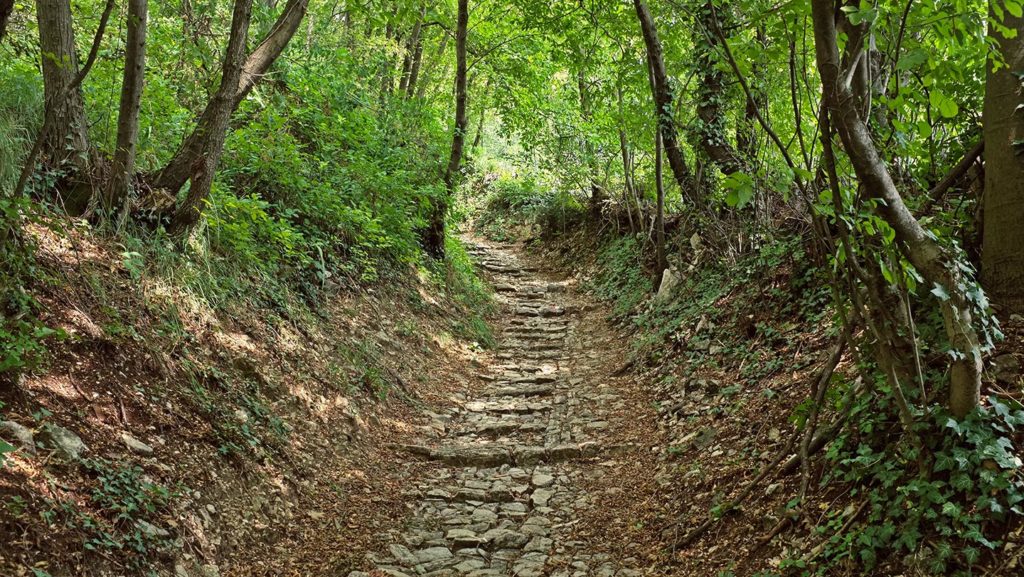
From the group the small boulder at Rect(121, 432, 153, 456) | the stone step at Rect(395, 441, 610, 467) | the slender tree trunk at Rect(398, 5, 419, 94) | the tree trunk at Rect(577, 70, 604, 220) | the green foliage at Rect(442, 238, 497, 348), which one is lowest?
the stone step at Rect(395, 441, 610, 467)

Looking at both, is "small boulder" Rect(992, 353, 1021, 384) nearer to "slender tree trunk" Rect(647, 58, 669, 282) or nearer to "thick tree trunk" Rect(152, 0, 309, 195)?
"thick tree trunk" Rect(152, 0, 309, 195)

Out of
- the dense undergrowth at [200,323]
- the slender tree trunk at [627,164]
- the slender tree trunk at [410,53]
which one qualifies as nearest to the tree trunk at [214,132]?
the dense undergrowth at [200,323]

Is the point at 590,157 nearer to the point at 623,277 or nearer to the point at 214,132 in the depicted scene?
the point at 623,277

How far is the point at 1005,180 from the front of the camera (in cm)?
380

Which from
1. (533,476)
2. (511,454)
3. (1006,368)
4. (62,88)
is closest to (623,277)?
(511,454)

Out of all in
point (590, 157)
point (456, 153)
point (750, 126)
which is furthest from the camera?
point (590, 157)

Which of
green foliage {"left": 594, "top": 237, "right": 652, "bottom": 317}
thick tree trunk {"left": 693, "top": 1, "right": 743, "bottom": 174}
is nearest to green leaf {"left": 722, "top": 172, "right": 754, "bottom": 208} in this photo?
thick tree trunk {"left": 693, "top": 1, "right": 743, "bottom": 174}

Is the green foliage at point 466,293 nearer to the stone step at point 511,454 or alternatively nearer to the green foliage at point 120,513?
the stone step at point 511,454

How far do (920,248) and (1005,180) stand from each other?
1075 mm

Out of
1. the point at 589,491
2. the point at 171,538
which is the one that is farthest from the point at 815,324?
the point at 171,538

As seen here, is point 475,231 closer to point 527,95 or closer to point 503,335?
point 527,95

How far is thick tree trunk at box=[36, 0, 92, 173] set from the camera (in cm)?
502

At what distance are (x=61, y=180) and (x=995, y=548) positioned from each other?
20.7 feet

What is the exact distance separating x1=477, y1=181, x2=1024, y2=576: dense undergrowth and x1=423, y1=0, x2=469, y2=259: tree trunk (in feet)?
17.2
